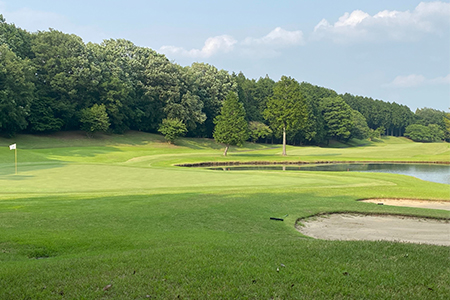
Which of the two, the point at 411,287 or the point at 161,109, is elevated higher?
the point at 161,109

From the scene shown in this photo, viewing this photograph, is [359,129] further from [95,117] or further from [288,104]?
[95,117]

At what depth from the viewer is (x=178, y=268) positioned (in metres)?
6.11

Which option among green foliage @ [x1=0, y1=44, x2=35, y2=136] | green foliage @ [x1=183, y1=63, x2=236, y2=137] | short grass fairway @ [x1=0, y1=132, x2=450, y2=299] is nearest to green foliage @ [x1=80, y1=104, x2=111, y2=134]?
green foliage @ [x1=0, y1=44, x2=35, y2=136]

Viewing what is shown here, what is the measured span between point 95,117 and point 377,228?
6200 centimetres

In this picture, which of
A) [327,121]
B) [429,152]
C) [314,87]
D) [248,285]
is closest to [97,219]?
[248,285]

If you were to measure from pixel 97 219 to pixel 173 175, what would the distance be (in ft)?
54.6

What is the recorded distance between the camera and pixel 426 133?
508 feet

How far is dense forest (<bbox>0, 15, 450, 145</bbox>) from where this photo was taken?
5878cm

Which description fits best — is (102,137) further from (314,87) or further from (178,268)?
(314,87)

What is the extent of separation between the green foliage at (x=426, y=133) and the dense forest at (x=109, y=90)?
221ft

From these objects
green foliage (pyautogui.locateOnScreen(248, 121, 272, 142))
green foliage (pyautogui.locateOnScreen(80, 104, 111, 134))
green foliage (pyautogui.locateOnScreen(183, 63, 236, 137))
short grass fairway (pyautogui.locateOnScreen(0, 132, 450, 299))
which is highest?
green foliage (pyautogui.locateOnScreen(183, 63, 236, 137))

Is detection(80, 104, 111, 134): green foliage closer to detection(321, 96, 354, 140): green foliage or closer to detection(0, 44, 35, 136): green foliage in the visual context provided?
detection(0, 44, 35, 136): green foliage

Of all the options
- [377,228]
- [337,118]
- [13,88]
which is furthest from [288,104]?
[337,118]

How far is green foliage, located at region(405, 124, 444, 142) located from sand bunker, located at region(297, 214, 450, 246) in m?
160
